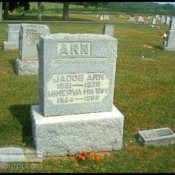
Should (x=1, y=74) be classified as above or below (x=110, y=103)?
below

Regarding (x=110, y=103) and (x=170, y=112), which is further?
(x=170, y=112)

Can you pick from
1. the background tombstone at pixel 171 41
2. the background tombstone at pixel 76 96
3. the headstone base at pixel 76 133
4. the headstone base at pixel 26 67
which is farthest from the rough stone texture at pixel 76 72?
the background tombstone at pixel 171 41

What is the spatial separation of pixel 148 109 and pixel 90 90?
8.44ft

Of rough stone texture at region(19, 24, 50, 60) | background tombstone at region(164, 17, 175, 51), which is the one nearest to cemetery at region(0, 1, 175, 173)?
rough stone texture at region(19, 24, 50, 60)

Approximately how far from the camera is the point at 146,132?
6418 mm

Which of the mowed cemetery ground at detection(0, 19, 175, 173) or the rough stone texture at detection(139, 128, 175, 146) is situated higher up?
the rough stone texture at detection(139, 128, 175, 146)

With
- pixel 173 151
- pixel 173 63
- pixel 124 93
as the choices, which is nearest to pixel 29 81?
pixel 124 93

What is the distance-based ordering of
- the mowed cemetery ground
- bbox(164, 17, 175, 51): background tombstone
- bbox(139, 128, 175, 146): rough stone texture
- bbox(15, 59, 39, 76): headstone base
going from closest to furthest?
the mowed cemetery ground, bbox(139, 128, 175, 146): rough stone texture, bbox(15, 59, 39, 76): headstone base, bbox(164, 17, 175, 51): background tombstone

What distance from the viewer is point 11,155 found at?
17.8ft

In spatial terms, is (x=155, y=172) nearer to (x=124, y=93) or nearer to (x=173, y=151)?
(x=173, y=151)

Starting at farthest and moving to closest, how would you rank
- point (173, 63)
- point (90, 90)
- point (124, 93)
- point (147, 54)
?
point (147, 54) → point (173, 63) → point (124, 93) → point (90, 90)

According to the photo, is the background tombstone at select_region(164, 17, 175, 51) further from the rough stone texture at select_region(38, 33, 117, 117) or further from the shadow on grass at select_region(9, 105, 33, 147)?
the rough stone texture at select_region(38, 33, 117, 117)

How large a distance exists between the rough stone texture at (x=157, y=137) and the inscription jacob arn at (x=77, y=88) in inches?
43.3

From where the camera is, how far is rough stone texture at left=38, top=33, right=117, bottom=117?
218 inches
